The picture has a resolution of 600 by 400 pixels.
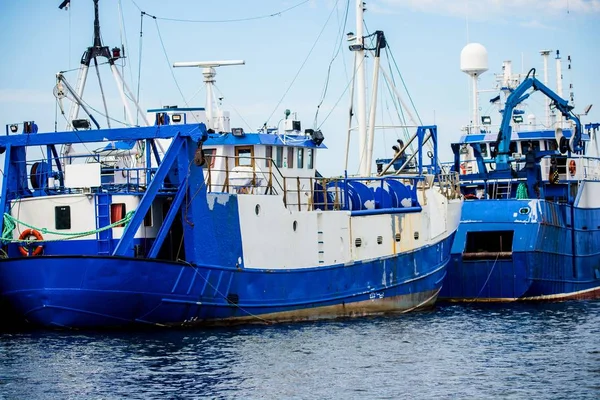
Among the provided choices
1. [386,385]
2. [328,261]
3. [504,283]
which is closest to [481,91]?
[504,283]

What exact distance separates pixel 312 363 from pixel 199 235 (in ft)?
15.3

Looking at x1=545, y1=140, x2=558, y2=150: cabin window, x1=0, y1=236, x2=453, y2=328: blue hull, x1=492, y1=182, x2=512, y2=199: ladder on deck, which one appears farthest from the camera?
x1=545, y1=140, x2=558, y2=150: cabin window

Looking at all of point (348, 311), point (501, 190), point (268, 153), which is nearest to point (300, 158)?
point (268, 153)

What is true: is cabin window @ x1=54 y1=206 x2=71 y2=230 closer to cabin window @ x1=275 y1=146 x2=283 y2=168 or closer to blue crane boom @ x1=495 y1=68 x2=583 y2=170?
cabin window @ x1=275 y1=146 x2=283 y2=168

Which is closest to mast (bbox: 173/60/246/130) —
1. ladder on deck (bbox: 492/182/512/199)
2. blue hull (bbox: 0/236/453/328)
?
blue hull (bbox: 0/236/453/328)

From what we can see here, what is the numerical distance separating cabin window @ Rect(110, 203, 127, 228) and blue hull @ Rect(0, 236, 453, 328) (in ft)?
7.13

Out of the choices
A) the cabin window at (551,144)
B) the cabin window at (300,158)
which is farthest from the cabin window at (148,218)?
the cabin window at (551,144)

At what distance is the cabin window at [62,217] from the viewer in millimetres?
27297

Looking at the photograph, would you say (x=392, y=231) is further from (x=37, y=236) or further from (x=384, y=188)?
(x=37, y=236)

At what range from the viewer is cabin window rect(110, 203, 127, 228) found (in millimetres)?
27219

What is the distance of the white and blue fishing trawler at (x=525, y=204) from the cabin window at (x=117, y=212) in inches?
506

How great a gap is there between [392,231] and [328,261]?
2.58 m

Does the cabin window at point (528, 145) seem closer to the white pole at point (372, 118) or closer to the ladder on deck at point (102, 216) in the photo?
the white pole at point (372, 118)

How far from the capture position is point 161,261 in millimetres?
25625
